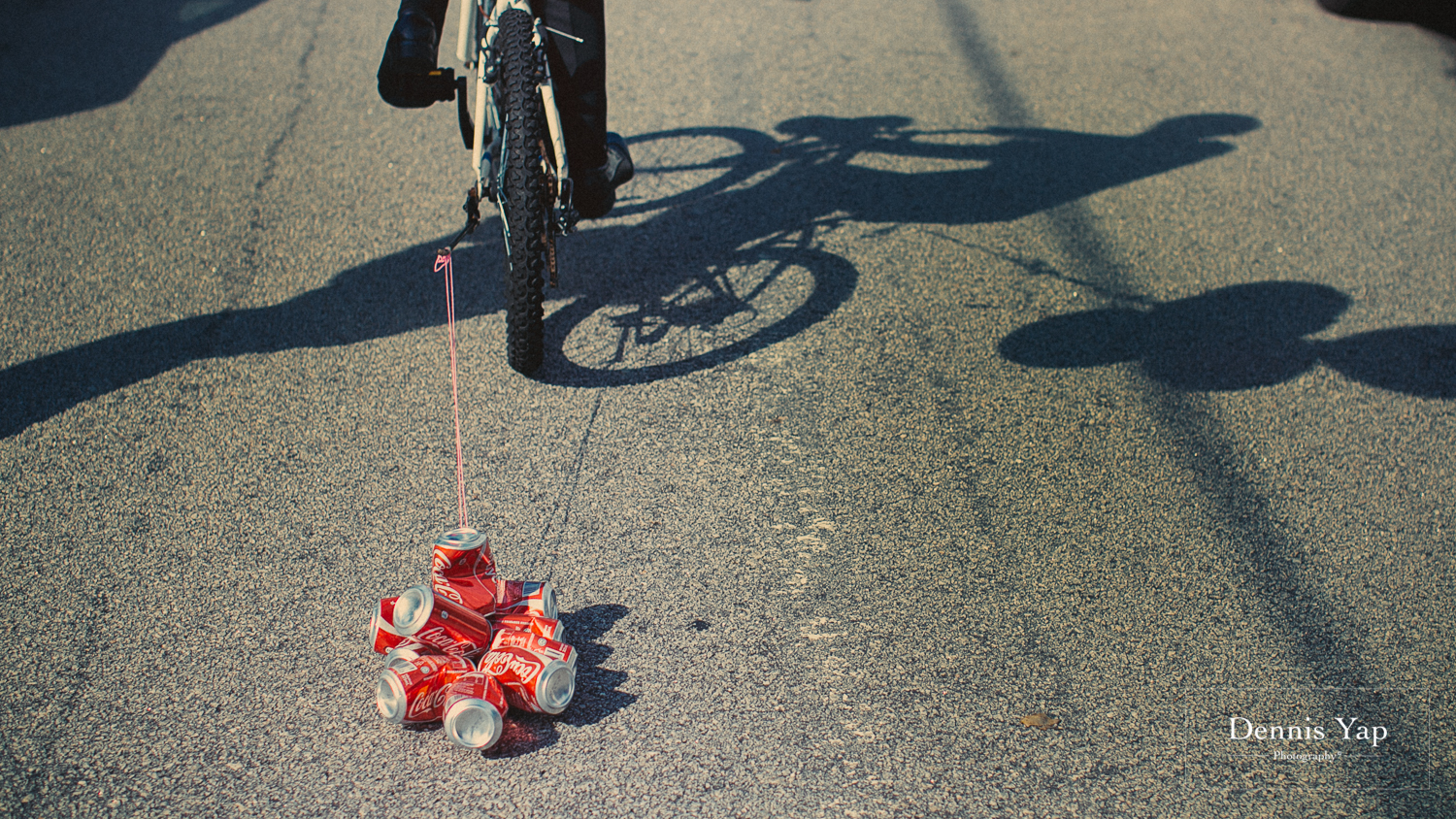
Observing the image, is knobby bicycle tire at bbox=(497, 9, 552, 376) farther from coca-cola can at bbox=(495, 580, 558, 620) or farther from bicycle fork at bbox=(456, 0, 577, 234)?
coca-cola can at bbox=(495, 580, 558, 620)

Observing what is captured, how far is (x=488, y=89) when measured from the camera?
11.6ft

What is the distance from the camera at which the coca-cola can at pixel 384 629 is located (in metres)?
2.43

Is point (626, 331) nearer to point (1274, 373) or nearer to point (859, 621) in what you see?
point (859, 621)

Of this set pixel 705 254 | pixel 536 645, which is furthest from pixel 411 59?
pixel 536 645

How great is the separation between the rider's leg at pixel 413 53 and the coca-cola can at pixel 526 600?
7.26 feet

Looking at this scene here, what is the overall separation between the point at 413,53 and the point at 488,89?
15.3 inches

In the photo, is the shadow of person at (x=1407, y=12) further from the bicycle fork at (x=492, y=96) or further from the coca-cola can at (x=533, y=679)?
the coca-cola can at (x=533, y=679)

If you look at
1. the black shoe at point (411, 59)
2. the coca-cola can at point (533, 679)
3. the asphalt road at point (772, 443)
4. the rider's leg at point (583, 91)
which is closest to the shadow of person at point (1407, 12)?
the asphalt road at point (772, 443)

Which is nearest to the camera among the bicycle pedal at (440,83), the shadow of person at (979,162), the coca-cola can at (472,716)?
the coca-cola can at (472,716)

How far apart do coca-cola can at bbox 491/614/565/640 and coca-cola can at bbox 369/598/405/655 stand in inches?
10.3

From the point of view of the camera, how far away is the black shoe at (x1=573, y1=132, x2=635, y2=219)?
3.85 m

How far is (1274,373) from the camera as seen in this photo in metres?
3.76

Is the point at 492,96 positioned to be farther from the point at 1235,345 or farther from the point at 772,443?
the point at 1235,345

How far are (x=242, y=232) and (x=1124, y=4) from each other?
6110 millimetres
